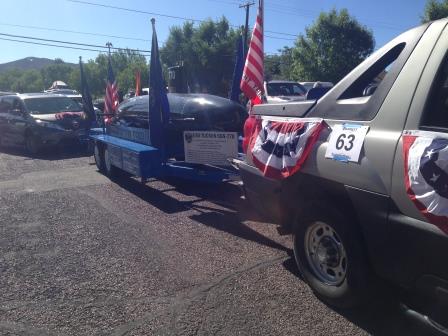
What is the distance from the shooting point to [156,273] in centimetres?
425

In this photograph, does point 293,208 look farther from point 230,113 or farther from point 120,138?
point 120,138

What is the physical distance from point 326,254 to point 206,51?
47440 mm

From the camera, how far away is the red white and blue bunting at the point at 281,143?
344 centimetres

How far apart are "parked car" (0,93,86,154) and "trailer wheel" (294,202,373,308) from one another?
10245 mm

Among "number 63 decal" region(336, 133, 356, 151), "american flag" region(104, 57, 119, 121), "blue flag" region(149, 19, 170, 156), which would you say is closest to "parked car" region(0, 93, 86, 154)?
"american flag" region(104, 57, 119, 121)

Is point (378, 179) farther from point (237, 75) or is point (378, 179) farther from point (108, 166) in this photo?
point (108, 166)

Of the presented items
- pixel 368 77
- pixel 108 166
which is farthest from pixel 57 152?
pixel 368 77

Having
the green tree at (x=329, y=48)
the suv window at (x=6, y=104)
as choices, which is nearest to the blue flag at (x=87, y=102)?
the suv window at (x=6, y=104)

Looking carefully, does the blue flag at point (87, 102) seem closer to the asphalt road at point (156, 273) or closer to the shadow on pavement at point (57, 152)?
the shadow on pavement at point (57, 152)

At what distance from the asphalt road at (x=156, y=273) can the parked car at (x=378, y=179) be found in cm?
36

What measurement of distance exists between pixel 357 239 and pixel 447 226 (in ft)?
2.72

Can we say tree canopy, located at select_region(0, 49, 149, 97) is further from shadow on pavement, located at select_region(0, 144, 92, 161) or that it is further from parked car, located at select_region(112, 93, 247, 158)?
parked car, located at select_region(112, 93, 247, 158)

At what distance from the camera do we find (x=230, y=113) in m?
7.57

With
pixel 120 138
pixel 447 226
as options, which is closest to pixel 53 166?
pixel 120 138
